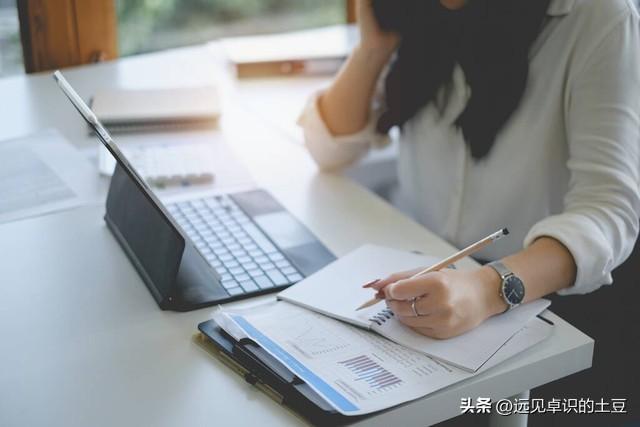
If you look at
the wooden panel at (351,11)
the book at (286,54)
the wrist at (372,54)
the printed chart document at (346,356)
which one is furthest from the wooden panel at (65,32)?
the printed chart document at (346,356)

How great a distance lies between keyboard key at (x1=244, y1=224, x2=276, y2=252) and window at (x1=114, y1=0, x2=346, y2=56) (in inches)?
41.9

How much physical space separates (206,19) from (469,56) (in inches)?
49.3

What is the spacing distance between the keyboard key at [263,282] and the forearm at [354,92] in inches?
18.5

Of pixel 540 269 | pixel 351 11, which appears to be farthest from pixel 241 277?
pixel 351 11

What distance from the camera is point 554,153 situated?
1.26m

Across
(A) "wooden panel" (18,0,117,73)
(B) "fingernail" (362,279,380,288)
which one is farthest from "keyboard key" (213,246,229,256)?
(A) "wooden panel" (18,0,117,73)

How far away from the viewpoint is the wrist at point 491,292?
0.94 metres

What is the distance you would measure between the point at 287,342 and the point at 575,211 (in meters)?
A: 0.43

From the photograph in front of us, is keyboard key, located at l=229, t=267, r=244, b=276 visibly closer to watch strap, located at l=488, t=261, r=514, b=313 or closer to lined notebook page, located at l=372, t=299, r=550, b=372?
lined notebook page, located at l=372, t=299, r=550, b=372

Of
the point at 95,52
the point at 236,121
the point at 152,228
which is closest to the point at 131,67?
the point at 95,52

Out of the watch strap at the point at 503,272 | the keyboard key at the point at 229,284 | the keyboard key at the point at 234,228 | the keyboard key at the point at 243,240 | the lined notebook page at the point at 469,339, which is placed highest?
the watch strap at the point at 503,272

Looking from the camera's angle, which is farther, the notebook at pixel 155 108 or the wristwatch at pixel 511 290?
the notebook at pixel 155 108

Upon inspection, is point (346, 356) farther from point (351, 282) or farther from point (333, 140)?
point (333, 140)

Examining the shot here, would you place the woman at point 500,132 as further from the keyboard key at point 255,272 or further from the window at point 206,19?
the window at point 206,19
